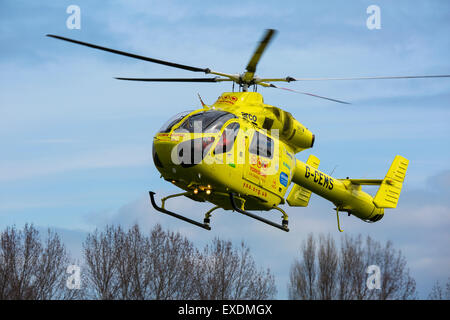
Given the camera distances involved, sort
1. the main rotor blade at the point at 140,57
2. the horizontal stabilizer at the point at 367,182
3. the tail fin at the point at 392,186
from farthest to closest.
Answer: the tail fin at the point at 392,186 < the horizontal stabilizer at the point at 367,182 < the main rotor blade at the point at 140,57

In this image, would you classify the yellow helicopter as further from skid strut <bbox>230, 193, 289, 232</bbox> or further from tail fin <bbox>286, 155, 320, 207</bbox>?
tail fin <bbox>286, 155, 320, 207</bbox>

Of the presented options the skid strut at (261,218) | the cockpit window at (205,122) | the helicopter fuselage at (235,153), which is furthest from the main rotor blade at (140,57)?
the skid strut at (261,218)

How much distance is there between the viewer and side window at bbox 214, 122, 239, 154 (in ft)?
59.9

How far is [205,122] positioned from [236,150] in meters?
1.03

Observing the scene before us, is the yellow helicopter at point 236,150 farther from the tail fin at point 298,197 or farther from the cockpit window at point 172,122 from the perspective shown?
the tail fin at point 298,197

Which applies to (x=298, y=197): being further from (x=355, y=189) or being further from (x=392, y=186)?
(x=392, y=186)

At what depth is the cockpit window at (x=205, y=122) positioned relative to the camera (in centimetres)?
1819

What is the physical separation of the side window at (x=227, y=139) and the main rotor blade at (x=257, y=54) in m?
2.14

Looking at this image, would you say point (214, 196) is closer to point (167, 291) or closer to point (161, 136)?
point (161, 136)

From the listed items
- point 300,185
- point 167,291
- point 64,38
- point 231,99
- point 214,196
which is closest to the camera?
point 64,38

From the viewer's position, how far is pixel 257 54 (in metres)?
19.9
